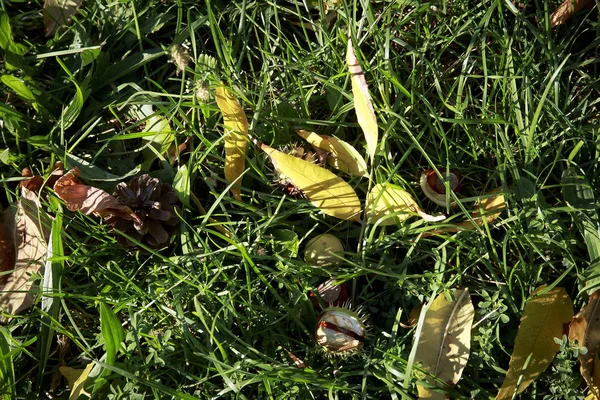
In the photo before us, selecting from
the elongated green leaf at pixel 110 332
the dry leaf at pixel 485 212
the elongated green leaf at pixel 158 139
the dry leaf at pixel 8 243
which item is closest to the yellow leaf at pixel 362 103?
the dry leaf at pixel 485 212

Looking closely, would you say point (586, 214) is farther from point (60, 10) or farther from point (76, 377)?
point (60, 10)

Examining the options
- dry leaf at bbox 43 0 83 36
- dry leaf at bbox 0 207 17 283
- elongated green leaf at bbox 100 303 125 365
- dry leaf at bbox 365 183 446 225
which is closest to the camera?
elongated green leaf at bbox 100 303 125 365

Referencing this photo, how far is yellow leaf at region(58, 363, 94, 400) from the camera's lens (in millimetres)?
1732

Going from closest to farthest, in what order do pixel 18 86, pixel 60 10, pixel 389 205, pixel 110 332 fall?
pixel 110 332, pixel 389 205, pixel 18 86, pixel 60 10

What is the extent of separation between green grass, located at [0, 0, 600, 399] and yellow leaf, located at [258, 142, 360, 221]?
0.05m

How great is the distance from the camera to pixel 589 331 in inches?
67.9

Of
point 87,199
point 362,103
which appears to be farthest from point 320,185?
point 87,199

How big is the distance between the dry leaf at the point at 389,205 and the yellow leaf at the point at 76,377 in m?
0.83

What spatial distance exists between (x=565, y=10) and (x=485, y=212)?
24.9 inches

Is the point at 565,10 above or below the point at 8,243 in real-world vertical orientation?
above

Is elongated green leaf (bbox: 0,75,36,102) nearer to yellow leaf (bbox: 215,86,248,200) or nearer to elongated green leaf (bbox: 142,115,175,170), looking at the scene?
elongated green leaf (bbox: 142,115,175,170)

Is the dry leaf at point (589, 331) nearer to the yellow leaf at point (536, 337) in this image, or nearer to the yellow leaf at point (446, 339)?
the yellow leaf at point (536, 337)

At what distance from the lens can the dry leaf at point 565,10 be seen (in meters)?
1.91

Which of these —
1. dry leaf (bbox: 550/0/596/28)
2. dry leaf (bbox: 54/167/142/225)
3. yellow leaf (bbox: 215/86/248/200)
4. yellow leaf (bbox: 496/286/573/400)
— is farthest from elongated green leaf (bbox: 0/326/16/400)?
dry leaf (bbox: 550/0/596/28)
